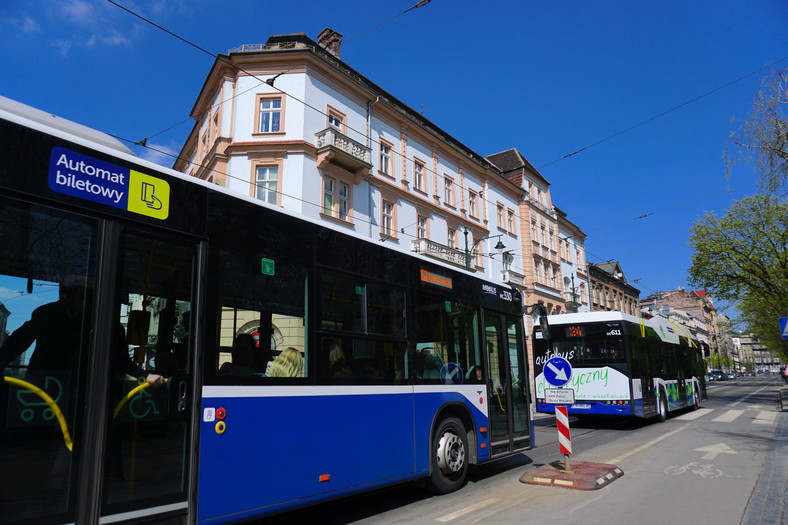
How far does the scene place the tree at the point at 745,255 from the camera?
90.6 ft

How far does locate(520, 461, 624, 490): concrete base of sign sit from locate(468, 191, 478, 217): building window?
2579 cm

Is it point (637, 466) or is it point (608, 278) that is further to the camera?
point (608, 278)

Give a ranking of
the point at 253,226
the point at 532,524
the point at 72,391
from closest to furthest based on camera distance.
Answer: the point at 72,391 → the point at 253,226 → the point at 532,524

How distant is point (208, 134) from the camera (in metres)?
24.0

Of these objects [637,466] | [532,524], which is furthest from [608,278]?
[532,524]

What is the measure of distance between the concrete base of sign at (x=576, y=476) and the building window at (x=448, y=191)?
23763 millimetres

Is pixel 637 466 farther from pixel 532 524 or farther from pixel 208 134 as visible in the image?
pixel 208 134

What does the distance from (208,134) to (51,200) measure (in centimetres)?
2227

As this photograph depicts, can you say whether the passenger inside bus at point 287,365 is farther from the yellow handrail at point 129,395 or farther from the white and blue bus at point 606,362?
the white and blue bus at point 606,362

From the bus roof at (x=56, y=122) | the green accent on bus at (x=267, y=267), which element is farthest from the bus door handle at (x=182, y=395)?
the bus roof at (x=56, y=122)

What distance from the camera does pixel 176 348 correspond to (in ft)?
12.8

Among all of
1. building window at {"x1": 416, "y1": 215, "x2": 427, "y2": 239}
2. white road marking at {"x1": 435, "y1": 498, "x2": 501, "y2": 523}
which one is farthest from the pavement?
building window at {"x1": 416, "y1": 215, "x2": 427, "y2": 239}

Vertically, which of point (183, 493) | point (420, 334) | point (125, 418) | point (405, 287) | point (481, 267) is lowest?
point (183, 493)

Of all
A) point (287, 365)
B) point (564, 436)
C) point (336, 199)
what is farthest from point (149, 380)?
point (336, 199)
